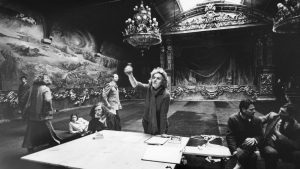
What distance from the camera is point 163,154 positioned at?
187cm

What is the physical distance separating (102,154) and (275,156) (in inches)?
87.2

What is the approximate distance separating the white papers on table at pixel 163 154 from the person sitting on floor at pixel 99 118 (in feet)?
7.06

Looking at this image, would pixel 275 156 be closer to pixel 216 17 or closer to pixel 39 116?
pixel 216 17

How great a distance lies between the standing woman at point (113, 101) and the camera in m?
4.02

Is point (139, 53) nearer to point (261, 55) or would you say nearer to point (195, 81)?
point (195, 81)

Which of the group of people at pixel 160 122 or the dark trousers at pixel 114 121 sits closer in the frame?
the group of people at pixel 160 122

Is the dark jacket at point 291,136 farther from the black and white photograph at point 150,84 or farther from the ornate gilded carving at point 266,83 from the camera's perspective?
the ornate gilded carving at point 266,83

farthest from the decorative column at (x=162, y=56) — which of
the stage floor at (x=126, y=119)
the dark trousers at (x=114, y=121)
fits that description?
the dark trousers at (x=114, y=121)

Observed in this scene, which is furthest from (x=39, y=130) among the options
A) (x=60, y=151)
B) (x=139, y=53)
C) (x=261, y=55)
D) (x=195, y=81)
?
(x=261, y=55)

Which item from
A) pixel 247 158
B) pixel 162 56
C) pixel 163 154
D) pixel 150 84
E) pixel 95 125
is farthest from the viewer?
pixel 162 56

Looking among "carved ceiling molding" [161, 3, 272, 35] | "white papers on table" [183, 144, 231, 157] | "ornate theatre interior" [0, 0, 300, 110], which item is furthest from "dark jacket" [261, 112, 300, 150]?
"carved ceiling molding" [161, 3, 272, 35]

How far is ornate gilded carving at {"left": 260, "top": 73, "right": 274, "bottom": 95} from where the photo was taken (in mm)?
3045

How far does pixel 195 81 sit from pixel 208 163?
1.86 meters

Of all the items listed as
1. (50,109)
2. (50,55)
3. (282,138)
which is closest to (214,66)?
(282,138)
